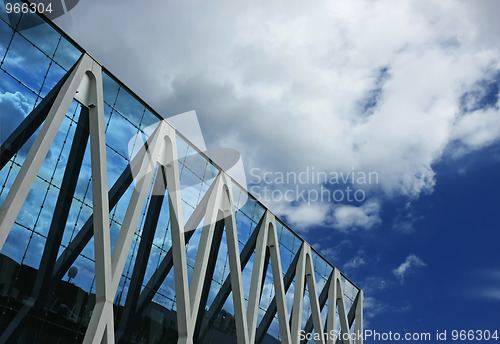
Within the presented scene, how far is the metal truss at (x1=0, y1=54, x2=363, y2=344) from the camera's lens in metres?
20.5

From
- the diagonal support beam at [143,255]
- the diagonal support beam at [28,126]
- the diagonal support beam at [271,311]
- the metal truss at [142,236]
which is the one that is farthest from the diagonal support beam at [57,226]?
the diagonal support beam at [271,311]

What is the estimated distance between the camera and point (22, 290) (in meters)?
19.8

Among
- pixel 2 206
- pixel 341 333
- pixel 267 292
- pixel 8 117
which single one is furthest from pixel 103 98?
pixel 341 333

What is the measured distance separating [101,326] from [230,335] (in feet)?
35.4

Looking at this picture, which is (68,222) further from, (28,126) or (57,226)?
(28,126)

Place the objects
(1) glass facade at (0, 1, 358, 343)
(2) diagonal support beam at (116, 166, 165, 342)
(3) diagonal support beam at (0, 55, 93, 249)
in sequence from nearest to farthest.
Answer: (3) diagonal support beam at (0, 55, 93, 249)
(1) glass facade at (0, 1, 358, 343)
(2) diagonal support beam at (116, 166, 165, 342)

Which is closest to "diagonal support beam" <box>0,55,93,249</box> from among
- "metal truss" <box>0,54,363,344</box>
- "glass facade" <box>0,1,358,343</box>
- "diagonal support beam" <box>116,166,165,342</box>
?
"metal truss" <box>0,54,363,344</box>

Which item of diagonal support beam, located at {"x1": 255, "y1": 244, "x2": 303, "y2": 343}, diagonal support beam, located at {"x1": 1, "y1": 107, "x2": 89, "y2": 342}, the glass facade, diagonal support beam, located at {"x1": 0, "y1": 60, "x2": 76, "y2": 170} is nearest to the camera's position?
diagonal support beam, located at {"x1": 0, "y1": 60, "x2": 76, "y2": 170}

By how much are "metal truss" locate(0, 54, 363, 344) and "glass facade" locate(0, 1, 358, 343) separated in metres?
0.11

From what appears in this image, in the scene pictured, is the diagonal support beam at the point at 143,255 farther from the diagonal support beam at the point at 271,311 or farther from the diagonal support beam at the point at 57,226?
the diagonal support beam at the point at 271,311

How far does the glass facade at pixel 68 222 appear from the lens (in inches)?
780

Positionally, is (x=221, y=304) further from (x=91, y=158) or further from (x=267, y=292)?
(x=91, y=158)

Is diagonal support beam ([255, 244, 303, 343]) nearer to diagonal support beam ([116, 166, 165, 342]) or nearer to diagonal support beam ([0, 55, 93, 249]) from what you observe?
diagonal support beam ([116, 166, 165, 342])

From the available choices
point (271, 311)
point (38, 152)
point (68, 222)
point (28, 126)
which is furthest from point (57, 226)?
point (271, 311)
